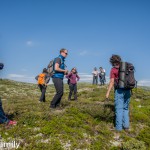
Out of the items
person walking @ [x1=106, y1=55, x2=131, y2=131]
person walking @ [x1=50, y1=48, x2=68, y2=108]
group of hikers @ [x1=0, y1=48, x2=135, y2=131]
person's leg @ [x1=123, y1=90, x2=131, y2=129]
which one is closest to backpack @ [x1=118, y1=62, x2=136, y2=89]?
group of hikers @ [x1=0, y1=48, x2=135, y2=131]

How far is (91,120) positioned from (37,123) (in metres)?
2.61

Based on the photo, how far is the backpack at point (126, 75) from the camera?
922cm

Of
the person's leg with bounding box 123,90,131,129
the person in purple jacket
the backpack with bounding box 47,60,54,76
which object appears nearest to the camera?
the person's leg with bounding box 123,90,131,129

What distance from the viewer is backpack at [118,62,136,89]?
922 cm

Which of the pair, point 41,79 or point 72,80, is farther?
point 72,80

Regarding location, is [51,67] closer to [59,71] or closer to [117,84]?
[59,71]

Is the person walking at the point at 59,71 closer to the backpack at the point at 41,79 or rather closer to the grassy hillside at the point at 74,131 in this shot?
the grassy hillside at the point at 74,131

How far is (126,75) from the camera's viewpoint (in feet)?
30.5

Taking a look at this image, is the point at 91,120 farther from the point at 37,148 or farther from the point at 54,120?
the point at 37,148

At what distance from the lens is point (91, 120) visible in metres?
10.3

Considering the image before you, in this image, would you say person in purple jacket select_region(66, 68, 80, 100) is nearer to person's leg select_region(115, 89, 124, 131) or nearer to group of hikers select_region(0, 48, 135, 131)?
group of hikers select_region(0, 48, 135, 131)

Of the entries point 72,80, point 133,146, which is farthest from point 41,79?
point 133,146

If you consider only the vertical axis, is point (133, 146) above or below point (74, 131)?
below

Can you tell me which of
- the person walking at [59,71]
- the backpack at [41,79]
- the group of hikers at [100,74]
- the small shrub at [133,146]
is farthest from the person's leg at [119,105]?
the group of hikers at [100,74]
